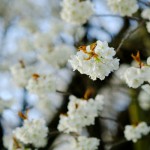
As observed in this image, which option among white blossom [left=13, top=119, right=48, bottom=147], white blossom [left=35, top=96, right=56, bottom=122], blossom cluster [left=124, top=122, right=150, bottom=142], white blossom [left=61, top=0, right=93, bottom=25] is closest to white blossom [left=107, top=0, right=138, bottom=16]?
white blossom [left=61, top=0, right=93, bottom=25]

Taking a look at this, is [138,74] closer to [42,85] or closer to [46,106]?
[42,85]

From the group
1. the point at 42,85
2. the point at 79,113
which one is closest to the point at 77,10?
the point at 42,85

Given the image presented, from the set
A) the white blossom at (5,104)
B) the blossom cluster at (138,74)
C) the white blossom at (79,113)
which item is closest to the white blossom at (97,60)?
the blossom cluster at (138,74)

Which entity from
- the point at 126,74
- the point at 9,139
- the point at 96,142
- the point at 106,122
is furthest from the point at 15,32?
the point at 126,74

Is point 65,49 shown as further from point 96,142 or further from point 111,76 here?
point 96,142

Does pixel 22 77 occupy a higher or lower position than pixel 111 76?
lower

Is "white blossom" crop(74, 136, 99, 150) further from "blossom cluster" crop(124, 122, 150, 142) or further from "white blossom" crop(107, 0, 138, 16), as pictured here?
"white blossom" crop(107, 0, 138, 16)

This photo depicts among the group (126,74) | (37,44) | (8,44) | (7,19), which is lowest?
(126,74)
